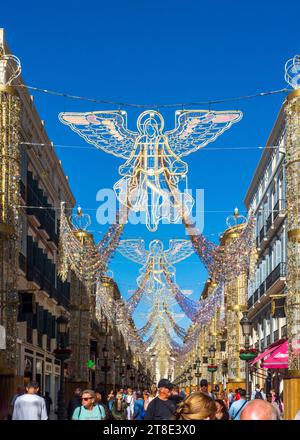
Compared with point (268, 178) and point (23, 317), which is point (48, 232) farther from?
point (268, 178)

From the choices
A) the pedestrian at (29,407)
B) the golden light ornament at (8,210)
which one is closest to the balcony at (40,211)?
the golden light ornament at (8,210)

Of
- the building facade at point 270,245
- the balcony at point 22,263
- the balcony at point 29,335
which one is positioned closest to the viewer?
the balcony at point 22,263

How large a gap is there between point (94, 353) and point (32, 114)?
23.1 m

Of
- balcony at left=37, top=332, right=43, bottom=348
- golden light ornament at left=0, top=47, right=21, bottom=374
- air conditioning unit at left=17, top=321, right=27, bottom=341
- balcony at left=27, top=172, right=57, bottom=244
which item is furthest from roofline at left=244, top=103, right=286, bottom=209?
golden light ornament at left=0, top=47, right=21, bottom=374

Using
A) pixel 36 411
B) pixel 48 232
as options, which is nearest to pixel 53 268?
pixel 48 232

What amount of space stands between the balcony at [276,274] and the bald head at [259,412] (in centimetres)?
3698

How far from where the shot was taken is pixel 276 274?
1730 inches

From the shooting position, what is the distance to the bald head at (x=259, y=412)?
4449 millimetres

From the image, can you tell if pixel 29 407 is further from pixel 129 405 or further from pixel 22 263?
pixel 22 263

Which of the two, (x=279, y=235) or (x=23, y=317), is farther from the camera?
(x=279, y=235)

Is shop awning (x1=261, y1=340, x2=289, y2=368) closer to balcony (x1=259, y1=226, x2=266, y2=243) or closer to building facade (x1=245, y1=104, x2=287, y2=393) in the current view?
building facade (x1=245, y1=104, x2=287, y2=393)

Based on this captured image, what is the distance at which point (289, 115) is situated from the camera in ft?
61.1

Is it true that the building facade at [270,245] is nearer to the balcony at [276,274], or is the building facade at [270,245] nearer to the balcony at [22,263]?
the balcony at [276,274]

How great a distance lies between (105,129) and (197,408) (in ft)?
50.9
